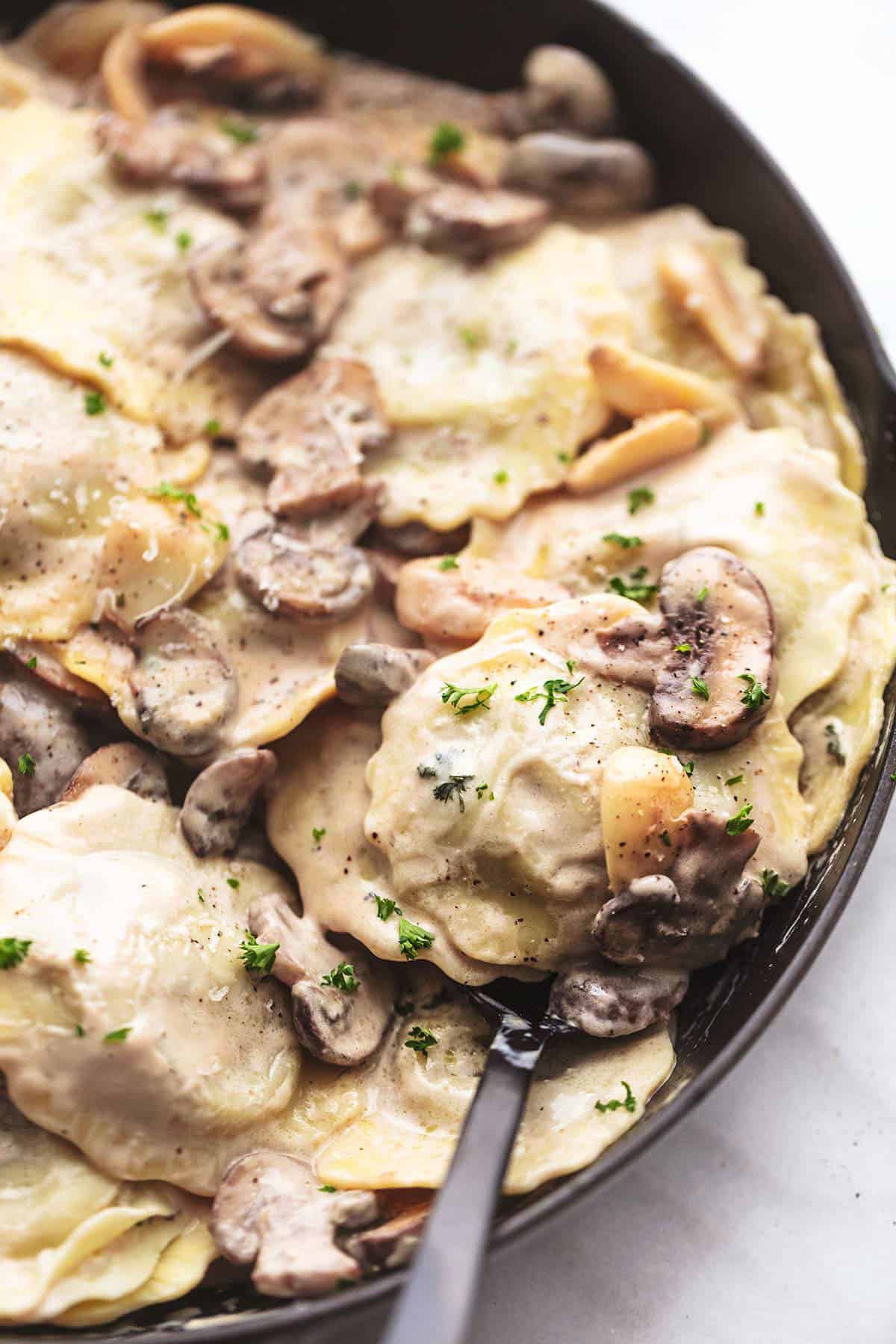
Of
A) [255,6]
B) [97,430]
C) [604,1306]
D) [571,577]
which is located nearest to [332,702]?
[571,577]

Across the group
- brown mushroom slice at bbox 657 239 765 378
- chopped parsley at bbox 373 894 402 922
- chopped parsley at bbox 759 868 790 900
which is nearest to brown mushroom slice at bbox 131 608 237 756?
chopped parsley at bbox 373 894 402 922

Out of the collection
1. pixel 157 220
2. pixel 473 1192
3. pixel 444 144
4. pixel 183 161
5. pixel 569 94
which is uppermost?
pixel 569 94

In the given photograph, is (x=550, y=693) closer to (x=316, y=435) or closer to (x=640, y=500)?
(x=640, y=500)

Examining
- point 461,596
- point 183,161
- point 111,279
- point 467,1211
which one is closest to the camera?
point 467,1211

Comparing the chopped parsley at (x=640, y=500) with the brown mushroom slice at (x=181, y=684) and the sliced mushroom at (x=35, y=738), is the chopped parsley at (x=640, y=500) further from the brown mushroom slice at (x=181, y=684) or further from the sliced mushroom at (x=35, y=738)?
the sliced mushroom at (x=35, y=738)

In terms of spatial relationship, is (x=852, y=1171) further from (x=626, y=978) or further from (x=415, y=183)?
(x=415, y=183)

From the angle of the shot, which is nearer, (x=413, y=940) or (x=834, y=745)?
(x=413, y=940)

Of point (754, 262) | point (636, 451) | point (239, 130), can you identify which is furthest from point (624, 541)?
point (239, 130)
